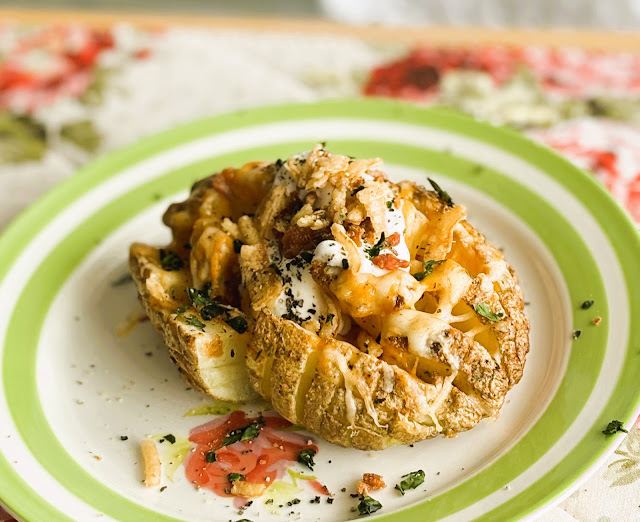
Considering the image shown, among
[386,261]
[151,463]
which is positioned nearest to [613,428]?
[386,261]

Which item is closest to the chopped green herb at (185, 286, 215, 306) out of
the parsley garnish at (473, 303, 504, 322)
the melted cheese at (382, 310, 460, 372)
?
the melted cheese at (382, 310, 460, 372)

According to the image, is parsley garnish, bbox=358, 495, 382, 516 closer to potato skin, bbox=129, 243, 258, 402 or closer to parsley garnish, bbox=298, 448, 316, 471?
parsley garnish, bbox=298, 448, 316, 471

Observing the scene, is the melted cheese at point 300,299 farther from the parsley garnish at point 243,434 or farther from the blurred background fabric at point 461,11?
the blurred background fabric at point 461,11

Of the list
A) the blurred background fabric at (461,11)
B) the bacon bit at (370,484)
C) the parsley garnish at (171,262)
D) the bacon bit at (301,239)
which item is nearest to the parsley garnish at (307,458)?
the bacon bit at (370,484)

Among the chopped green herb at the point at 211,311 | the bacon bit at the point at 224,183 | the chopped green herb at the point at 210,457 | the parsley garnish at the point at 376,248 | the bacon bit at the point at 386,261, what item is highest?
the bacon bit at the point at 224,183

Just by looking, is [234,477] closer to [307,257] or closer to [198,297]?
[198,297]

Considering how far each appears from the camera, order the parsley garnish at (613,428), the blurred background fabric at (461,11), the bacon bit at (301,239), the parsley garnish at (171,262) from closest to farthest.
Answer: the parsley garnish at (613,428), the bacon bit at (301,239), the parsley garnish at (171,262), the blurred background fabric at (461,11)

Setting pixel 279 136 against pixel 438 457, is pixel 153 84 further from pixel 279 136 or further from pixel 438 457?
pixel 438 457

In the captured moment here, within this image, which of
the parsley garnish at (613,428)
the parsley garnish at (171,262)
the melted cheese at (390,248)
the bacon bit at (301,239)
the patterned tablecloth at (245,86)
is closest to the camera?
the parsley garnish at (613,428)
